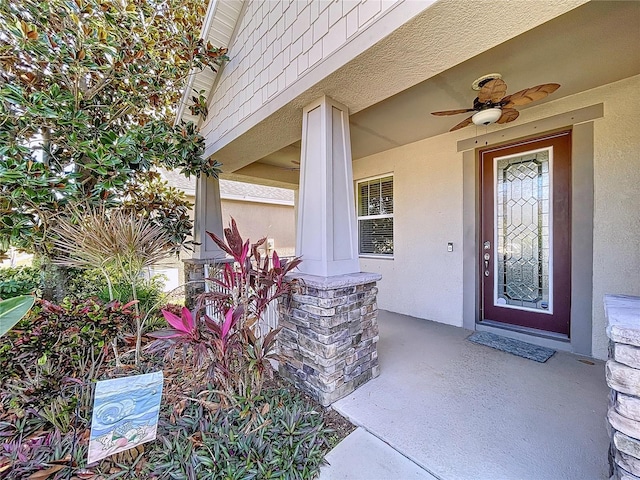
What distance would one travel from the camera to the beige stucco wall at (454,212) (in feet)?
9.15

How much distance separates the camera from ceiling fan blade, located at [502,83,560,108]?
2.40 m

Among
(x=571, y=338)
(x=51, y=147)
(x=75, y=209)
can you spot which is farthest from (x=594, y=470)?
(x=51, y=147)

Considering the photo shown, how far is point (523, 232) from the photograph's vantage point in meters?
3.60

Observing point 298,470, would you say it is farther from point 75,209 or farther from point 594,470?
point 75,209

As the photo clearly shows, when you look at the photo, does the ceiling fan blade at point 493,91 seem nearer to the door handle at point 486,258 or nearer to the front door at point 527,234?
the front door at point 527,234

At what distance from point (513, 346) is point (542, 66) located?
3.13 meters

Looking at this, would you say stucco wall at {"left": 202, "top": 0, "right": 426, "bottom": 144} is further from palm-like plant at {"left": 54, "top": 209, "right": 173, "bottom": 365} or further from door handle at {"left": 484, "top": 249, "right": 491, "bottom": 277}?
door handle at {"left": 484, "top": 249, "right": 491, "bottom": 277}

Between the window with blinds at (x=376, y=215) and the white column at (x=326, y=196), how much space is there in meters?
2.50

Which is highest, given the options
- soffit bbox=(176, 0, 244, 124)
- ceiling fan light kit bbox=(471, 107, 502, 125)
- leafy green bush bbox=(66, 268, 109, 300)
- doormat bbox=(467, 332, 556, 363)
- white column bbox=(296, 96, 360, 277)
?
soffit bbox=(176, 0, 244, 124)

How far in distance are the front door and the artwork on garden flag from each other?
13.6 ft

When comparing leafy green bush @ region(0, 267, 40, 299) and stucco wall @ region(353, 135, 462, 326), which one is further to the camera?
stucco wall @ region(353, 135, 462, 326)

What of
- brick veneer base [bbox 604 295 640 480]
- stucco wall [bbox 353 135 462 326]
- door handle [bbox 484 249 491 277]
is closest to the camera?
Result: brick veneer base [bbox 604 295 640 480]

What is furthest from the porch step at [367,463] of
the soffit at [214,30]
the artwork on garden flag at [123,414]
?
the soffit at [214,30]

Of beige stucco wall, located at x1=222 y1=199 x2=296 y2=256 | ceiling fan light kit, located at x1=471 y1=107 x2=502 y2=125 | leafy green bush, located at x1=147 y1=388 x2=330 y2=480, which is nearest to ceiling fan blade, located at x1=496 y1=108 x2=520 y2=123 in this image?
ceiling fan light kit, located at x1=471 y1=107 x2=502 y2=125
